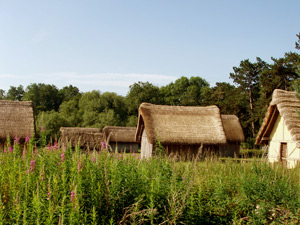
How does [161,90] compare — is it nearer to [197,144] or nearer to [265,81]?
[265,81]

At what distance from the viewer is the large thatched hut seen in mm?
20750

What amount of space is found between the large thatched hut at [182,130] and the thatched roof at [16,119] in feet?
24.9

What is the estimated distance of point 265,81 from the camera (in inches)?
1420

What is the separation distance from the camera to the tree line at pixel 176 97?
36.3 m

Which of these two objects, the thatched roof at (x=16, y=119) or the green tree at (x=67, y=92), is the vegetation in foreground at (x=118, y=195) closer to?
the thatched roof at (x=16, y=119)

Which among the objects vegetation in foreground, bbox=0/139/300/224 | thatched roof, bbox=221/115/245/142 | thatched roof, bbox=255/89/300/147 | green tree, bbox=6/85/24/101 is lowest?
thatched roof, bbox=221/115/245/142

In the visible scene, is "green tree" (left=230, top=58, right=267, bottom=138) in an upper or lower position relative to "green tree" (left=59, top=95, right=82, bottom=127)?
upper

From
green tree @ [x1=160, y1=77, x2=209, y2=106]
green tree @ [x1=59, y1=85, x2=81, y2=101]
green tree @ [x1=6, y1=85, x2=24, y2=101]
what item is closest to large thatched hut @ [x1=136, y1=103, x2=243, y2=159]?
green tree @ [x1=160, y1=77, x2=209, y2=106]

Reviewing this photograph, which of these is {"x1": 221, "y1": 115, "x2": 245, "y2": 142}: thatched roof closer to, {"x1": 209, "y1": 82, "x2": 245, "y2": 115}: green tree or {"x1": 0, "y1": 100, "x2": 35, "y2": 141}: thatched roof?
{"x1": 209, "y1": 82, "x2": 245, "y2": 115}: green tree

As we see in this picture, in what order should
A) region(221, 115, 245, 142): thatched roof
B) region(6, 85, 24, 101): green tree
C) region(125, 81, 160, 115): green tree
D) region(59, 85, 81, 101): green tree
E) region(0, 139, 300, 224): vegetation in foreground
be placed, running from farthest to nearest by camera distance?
region(6, 85, 24, 101): green tree → region(59, 85, 81, 101): green tree → region(125, 81, 160, 115): green tree → region(221, 115, 245, 142): thatched roof → region(0, 139, 300, 224): vegetation in foreground

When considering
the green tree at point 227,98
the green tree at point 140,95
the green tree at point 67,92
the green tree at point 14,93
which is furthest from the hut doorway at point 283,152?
the green tree at point 14,93

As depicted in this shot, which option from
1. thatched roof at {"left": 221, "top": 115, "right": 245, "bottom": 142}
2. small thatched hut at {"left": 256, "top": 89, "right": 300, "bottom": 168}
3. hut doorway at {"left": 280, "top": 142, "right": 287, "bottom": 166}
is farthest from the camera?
thatched roof at {"left": 221, "top": 115, "right": 245, "bottom": 142}

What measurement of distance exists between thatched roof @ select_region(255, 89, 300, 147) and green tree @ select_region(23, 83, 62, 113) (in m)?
53.7

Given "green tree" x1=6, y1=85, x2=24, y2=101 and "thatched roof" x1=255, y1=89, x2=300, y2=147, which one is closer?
"thatched roof" x1=255, y1=89, x2=300, y2=147
